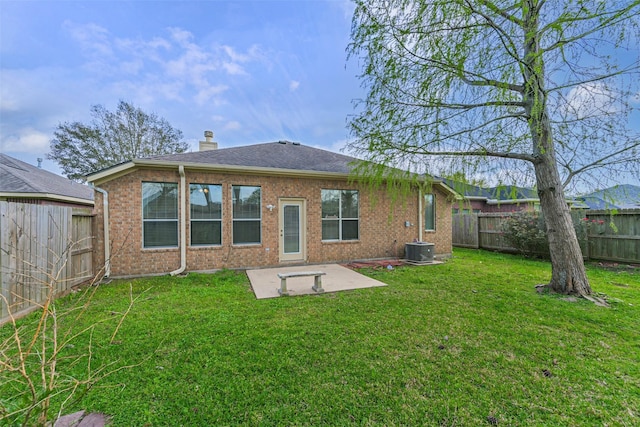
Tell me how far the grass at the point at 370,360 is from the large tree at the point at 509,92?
91.8 inches

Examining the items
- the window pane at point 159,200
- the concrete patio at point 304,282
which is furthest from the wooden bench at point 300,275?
the window pane at point 159,200

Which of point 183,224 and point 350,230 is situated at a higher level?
point 183,224

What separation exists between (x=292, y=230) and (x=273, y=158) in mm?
2499

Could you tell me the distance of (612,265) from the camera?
7.75m

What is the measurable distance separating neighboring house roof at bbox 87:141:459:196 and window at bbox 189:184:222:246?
626mm

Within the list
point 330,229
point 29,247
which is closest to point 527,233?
point 330,229

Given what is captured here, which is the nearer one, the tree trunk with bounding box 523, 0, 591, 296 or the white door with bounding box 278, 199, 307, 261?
the tree trunk with bounding box 523, 0, 591, 296

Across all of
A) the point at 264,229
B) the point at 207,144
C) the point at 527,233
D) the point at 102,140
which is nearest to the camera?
the point at 264,229

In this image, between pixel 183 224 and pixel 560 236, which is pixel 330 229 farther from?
pixel 560 236

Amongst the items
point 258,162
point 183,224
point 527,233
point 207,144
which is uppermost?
point 207,144

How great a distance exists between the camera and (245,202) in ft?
24.8

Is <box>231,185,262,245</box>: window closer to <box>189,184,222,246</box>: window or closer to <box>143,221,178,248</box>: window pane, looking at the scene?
<box>189,184,222,246</box>: window

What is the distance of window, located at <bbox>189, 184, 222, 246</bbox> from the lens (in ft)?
23.2

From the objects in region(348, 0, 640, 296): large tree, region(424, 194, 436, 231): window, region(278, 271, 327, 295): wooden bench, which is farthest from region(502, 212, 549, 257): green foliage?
region(278, 271, 327, 295): wooden bench
